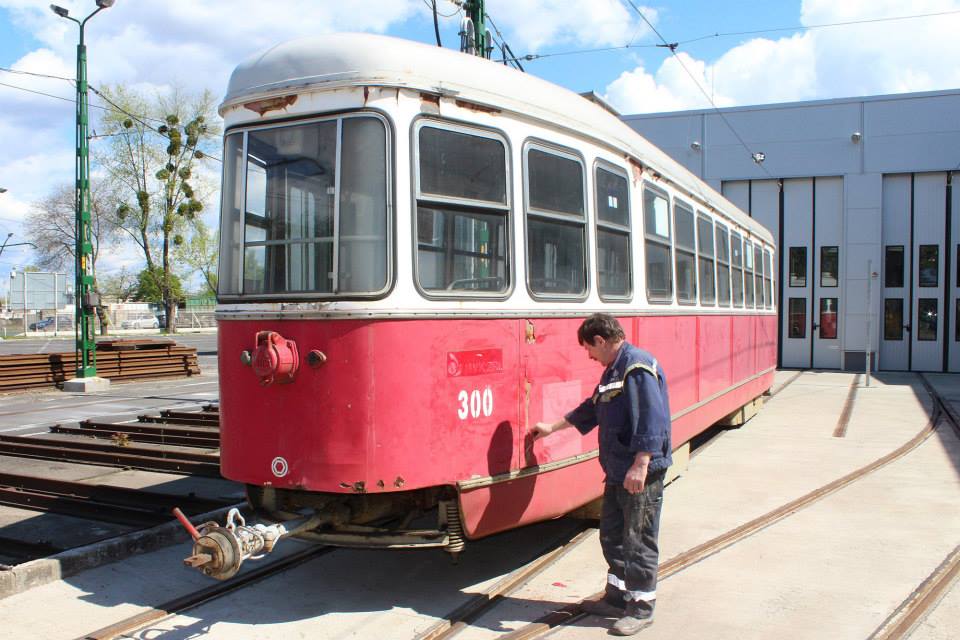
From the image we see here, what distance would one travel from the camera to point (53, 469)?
9.27 m

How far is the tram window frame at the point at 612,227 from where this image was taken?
567cm

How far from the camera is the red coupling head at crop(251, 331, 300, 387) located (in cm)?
443

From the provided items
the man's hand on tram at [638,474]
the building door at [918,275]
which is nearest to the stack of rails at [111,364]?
the man's hand on tram at [638,474]

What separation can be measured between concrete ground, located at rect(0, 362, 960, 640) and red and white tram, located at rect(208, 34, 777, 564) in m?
0.48

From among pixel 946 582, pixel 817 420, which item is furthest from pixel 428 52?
pixel 817 420

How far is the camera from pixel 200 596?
5.02m

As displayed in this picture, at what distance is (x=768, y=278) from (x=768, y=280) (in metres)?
0.05

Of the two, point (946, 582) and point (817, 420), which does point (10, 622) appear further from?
point (817, 420)

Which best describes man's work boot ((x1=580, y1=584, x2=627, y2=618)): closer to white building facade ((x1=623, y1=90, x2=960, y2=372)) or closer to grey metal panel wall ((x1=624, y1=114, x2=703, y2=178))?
white building facade ((x1=623, y1=90, x2=960, y2=372))

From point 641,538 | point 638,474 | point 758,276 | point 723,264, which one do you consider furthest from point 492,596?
point 758,276

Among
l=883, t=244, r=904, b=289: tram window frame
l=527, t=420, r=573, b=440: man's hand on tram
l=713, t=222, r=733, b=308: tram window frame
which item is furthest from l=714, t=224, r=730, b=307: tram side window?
l=883, t=244, r=904, b=289: tram window frame

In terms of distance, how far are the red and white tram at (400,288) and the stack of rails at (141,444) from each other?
4575mm

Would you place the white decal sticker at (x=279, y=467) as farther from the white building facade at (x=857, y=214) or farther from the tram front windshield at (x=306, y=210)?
the white building facade at (x=857, y=214)

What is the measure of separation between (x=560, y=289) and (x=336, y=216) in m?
1.58
